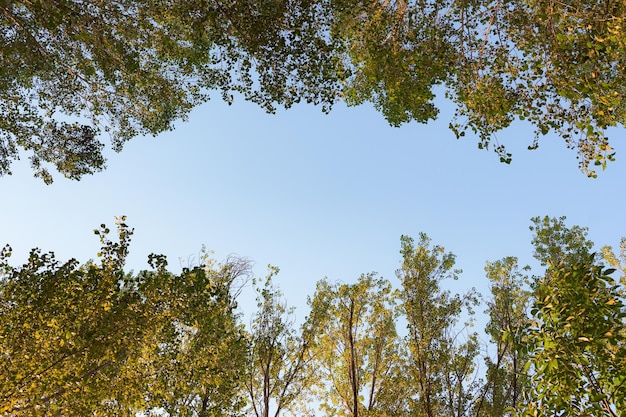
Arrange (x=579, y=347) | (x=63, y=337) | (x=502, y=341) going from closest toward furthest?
(x=579, y=347) < (x=63, y=337) < (x=502, y=341)

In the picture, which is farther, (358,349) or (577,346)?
(358,349)

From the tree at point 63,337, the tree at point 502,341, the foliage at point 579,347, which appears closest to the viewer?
the foliage at point 579,347

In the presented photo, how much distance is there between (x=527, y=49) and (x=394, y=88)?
10.4 ft

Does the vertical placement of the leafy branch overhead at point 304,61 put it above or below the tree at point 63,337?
above

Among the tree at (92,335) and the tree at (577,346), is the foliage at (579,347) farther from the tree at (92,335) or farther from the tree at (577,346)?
the tree at (92,335)

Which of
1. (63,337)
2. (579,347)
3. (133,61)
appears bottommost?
(579,347)

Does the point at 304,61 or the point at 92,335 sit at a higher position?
the point at 304,61

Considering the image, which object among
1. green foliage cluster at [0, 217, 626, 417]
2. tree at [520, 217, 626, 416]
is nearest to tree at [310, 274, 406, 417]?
green foliage cluster at [0, 217, 626, 417]

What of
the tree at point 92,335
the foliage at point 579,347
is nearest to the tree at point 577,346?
the foliage at point 579,347

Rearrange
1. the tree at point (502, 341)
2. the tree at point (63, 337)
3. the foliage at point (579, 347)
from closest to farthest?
the foliage at point (579, 347)
the tree at point (63, 337)
the tree at point (502, 341)

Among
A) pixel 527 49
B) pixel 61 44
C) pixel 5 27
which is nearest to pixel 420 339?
pixel 527 49

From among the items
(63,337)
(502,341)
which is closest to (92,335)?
(63,337)

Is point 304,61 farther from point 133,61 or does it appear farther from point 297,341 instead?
point 297,341

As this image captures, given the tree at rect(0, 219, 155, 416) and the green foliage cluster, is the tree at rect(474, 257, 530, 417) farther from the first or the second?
the tree at rect(0, 219, 155, 416)
